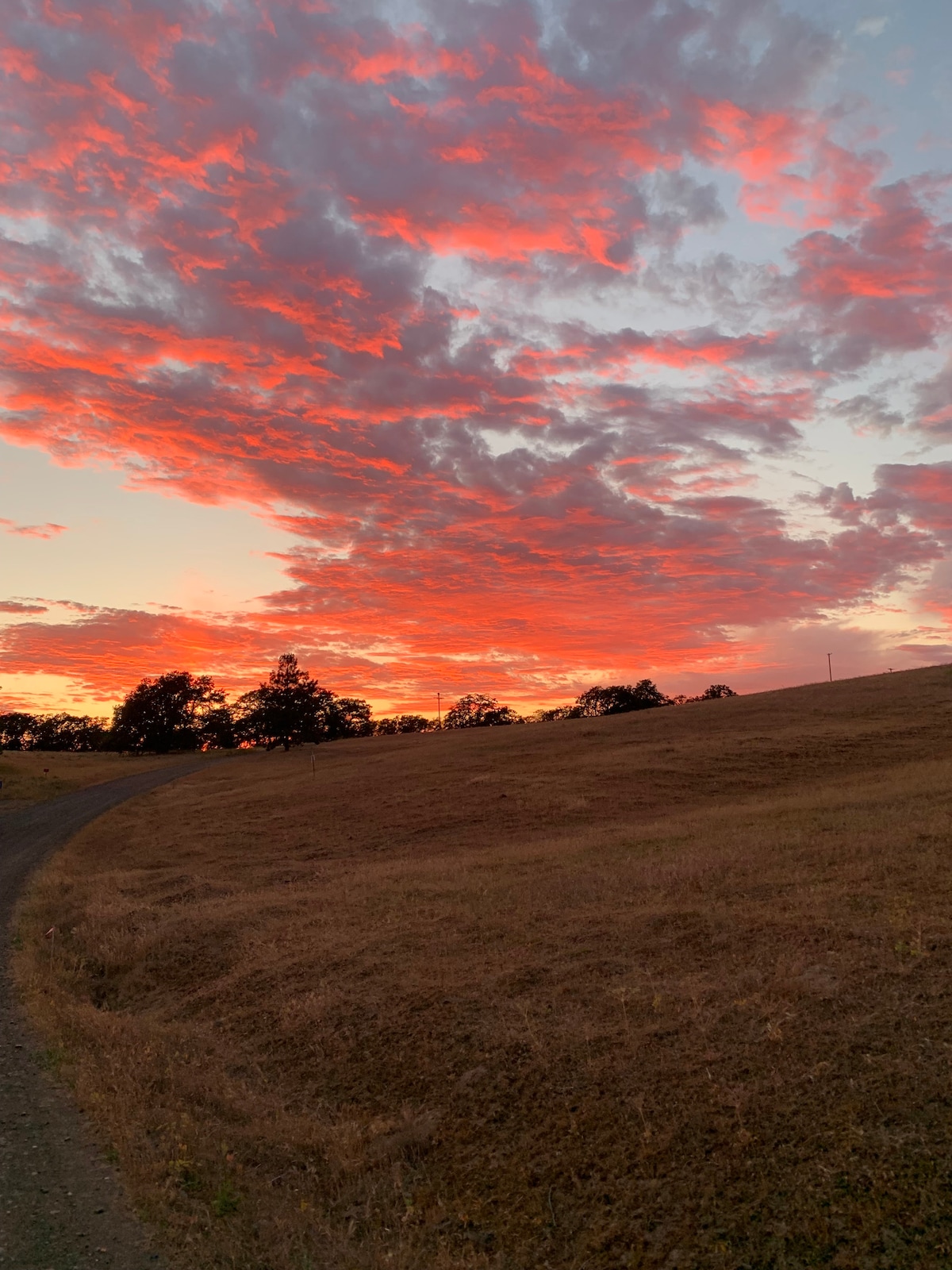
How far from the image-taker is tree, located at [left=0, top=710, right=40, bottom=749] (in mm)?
141250

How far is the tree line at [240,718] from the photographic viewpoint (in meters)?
91.1

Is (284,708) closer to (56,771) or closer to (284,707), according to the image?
(284,707)

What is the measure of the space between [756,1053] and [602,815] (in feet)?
69.0

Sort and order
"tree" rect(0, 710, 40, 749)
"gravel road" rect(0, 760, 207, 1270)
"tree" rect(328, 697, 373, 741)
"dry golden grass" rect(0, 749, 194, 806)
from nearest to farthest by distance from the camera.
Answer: "gravel road" rect(0, 760, 207, 1270) < "dry golden grass" rect(0, 749, 194, 806) < "tree" rect(328, 697, 373, 741) < "tree" rect(0, 710, 40, 749)

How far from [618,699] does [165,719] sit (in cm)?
7632

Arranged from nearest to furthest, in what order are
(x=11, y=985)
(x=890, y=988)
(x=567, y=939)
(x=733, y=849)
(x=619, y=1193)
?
(x=619, y=1193) → (x=890, y=988) → (x=567, y=939) → (x=11, y=985) → (x=733, y=849)

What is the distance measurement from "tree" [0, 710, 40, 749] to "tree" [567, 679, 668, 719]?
98.7 m

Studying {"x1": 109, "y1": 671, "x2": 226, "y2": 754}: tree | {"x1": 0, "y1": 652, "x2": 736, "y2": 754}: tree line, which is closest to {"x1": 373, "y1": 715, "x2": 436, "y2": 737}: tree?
{"x1": 0, "y1": 652, "x2": 736, "y2": 754}: tree line

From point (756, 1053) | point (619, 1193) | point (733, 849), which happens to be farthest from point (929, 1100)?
point (733, 849)

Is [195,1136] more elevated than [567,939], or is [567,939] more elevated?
[567,939]

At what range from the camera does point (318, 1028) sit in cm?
1205

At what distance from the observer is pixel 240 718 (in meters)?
96.6

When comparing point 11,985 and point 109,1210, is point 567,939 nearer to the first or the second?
point 109,1210

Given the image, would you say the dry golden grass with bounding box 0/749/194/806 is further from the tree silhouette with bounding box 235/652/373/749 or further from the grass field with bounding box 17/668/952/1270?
the grass field with bounding box 17/668/952/1270
